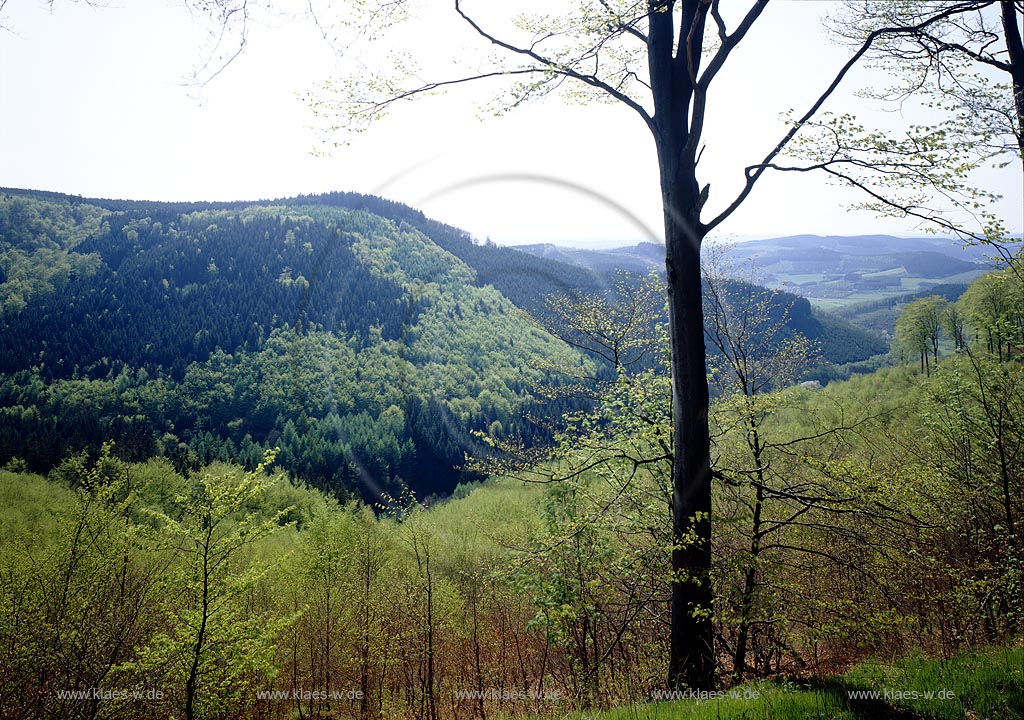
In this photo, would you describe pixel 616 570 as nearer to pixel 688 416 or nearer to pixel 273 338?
pixel 688 416

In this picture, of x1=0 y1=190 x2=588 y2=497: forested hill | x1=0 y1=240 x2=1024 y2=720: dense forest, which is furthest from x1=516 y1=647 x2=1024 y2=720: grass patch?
x1=0 y1=190 x2=588 y2=497: forested hill

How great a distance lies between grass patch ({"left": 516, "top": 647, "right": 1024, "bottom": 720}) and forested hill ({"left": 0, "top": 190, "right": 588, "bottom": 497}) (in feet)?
189

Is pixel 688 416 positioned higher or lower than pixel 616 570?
higher

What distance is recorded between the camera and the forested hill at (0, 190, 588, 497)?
7994 cm

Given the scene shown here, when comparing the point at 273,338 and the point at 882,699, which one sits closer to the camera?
the point at 882,699

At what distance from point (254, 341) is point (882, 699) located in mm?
111522

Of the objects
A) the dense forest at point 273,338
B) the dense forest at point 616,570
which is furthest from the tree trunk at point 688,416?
the dense forest at point 273,338

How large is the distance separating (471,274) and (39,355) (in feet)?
262

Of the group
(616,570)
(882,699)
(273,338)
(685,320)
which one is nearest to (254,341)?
(273,338)

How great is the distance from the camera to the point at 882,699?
12.3 feet

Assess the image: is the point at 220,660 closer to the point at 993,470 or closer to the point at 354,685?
the point at 354,685

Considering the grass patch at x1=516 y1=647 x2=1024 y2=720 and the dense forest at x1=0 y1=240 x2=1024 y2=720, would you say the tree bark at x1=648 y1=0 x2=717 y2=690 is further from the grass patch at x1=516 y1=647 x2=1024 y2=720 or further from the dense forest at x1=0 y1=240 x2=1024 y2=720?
the grass patch at x1=516 y1=647 x2=1024 y2=720

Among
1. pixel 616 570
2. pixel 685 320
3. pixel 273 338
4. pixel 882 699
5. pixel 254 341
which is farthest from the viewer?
pixel 254 341

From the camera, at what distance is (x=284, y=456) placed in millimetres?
76312
